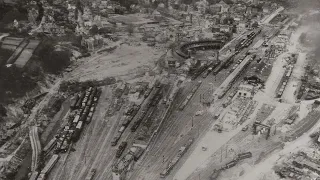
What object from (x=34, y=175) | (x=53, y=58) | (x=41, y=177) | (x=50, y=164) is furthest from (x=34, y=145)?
(x=53, y=58)

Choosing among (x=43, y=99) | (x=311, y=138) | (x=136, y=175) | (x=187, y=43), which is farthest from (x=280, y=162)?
(x=187, y=43)

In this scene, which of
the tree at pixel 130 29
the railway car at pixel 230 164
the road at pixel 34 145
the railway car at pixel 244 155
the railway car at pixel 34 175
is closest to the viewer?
the railway car at pixel 34 175

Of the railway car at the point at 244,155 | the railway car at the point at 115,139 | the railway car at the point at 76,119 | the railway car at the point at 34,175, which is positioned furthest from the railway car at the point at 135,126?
the railway car at the point at 244,155

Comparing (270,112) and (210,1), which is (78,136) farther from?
(210,1)

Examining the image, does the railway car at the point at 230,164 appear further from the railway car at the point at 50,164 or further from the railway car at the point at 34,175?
the railway car at the point at 34,175

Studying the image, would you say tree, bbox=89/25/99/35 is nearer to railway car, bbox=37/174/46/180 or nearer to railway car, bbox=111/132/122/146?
railway car, bbox=111/132/122/146

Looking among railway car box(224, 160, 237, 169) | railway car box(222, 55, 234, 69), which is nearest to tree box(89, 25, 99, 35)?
railway car box(222, 55, 234, 69)
